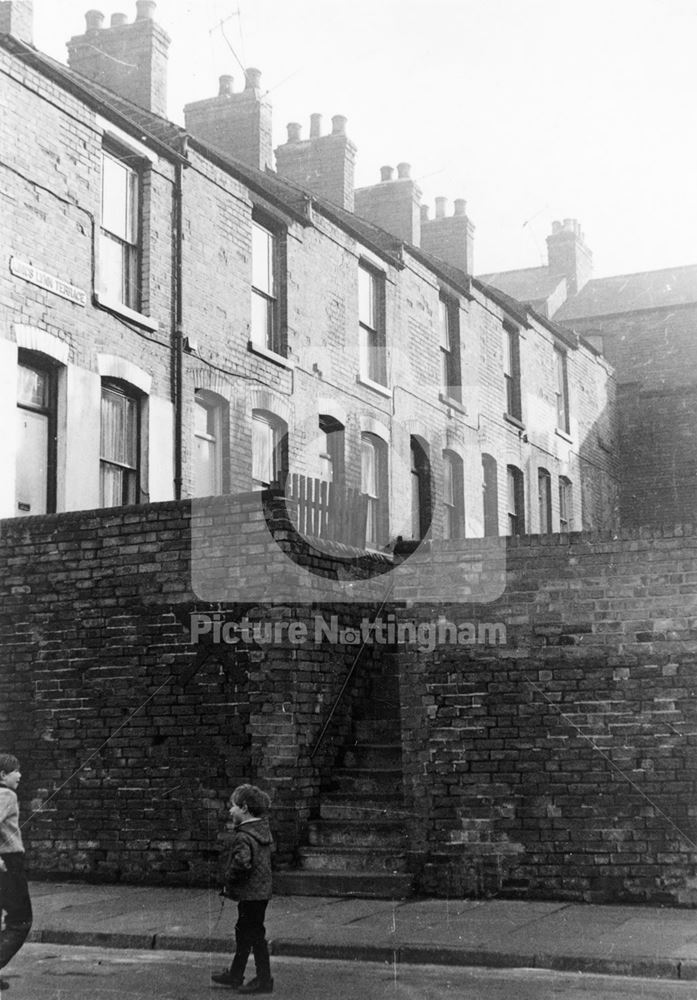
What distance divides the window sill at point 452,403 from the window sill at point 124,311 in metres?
7.80

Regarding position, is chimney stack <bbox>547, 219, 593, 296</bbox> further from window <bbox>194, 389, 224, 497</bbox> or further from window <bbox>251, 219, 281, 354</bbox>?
window <bbox>194, 389, 224, 497</bbox>

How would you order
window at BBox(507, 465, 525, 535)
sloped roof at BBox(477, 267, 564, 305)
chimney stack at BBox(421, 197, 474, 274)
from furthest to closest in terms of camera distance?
1. sloped roof at BBox(477, 267, 564, 305)
2. chimney stack at BBox(421, 197, 474, 274)
3. window at BBox(507, 465, 525, 535)

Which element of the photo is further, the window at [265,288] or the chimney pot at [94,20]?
the chimney pot at [94,20]

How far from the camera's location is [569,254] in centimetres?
3594

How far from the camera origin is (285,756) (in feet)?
34.2

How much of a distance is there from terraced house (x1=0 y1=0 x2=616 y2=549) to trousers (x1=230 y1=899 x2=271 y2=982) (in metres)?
5.34

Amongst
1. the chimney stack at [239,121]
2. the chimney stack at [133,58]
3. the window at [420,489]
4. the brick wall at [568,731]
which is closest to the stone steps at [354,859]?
the brick wall at [568,731]

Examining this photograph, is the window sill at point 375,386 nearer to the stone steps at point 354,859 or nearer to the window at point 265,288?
the window at point 265,288

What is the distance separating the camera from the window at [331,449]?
18.9m

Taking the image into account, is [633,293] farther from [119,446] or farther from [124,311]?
[119,446]

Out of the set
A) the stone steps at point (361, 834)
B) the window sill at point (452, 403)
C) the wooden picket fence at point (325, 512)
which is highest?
the window sill at point (452, 403)

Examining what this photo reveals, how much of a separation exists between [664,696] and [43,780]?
5727mm

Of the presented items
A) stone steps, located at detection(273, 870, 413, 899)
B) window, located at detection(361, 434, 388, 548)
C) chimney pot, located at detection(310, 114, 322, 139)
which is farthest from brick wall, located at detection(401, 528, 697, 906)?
chimney pot, located at detection(310, 114, 322, 139)

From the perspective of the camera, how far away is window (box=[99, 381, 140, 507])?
14719mm
